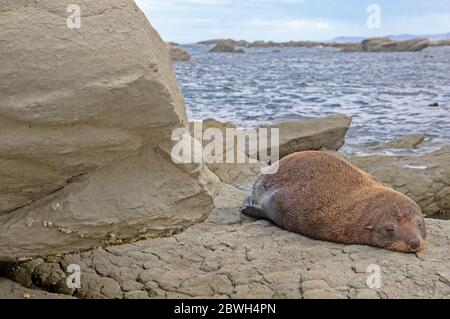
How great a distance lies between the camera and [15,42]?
3479 mm

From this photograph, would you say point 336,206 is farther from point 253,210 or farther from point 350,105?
point 350,105

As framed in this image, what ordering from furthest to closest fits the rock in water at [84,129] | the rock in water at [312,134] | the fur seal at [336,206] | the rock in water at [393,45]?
the rock in water at [393,45], the rock in water at [312,134], the fur seal at [336,206], the rock in water at [84,129]

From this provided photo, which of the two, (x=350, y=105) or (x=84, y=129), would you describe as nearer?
(x=84, y=129)

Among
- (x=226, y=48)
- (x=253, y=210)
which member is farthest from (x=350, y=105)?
(x=226, y=48)

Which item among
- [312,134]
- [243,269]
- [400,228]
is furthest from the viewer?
[312,134]

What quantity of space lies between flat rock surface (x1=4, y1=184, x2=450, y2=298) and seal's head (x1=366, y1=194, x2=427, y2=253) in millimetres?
88

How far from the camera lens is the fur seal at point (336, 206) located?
17.1 feet

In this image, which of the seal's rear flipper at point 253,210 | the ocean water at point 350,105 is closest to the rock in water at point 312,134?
the ocean water at point 350,105

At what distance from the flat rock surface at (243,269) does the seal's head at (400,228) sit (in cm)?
Result: 9

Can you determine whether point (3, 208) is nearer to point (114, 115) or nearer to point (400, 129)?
point (114, 115)

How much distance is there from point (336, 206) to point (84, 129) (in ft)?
8.79

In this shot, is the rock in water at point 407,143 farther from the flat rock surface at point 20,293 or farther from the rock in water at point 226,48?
the rock in water at point 226,48

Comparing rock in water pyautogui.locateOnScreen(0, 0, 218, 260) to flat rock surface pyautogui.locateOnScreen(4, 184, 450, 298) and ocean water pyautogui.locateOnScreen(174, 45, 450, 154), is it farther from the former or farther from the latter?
ocean water pyautogui.locateOnScreen(174, 45, 450, 154)

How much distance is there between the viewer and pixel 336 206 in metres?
5.60
